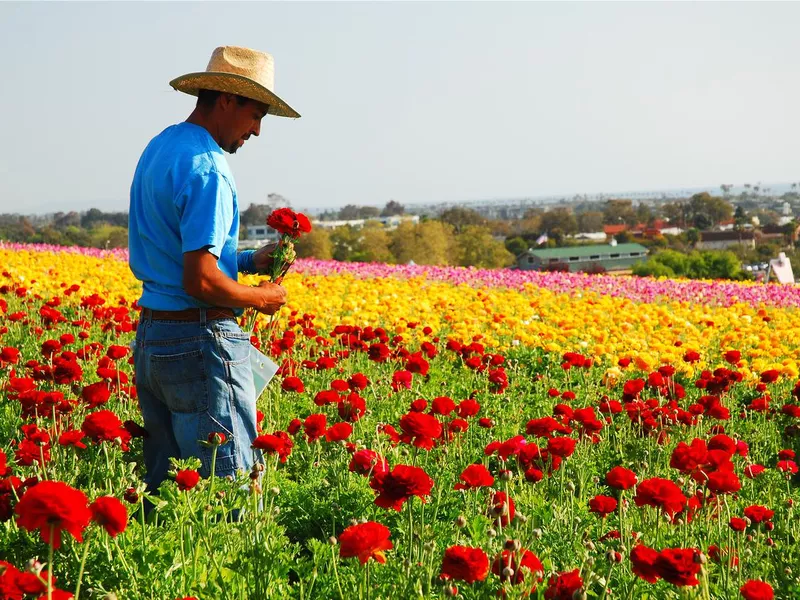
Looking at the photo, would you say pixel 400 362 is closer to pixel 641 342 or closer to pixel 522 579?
pixel 641 342

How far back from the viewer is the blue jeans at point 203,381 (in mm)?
3133

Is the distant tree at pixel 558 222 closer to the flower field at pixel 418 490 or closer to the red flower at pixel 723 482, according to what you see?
the flower field at pixel 418 490

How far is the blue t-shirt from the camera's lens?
297 cm

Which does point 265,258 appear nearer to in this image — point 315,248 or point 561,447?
point 561,447

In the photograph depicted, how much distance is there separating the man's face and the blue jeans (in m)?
0.69

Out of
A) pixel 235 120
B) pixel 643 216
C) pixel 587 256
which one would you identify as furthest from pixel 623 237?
pixel 235 120

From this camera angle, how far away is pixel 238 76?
10.5ft

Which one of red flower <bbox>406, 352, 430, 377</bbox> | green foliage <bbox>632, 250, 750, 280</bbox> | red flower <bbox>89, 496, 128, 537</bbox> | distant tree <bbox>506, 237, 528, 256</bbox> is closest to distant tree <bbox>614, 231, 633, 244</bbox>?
distant tree <bbox>506, 237, 528, 256</bbox>

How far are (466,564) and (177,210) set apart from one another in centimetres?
169

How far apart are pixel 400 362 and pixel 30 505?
19.2 ft

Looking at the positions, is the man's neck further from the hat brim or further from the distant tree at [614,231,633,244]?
the distant tree at [614,231,633,244]

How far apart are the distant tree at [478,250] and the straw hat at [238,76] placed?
6558 centimetres

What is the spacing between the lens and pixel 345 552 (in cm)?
A: 204

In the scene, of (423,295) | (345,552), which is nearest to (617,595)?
(345,552)
